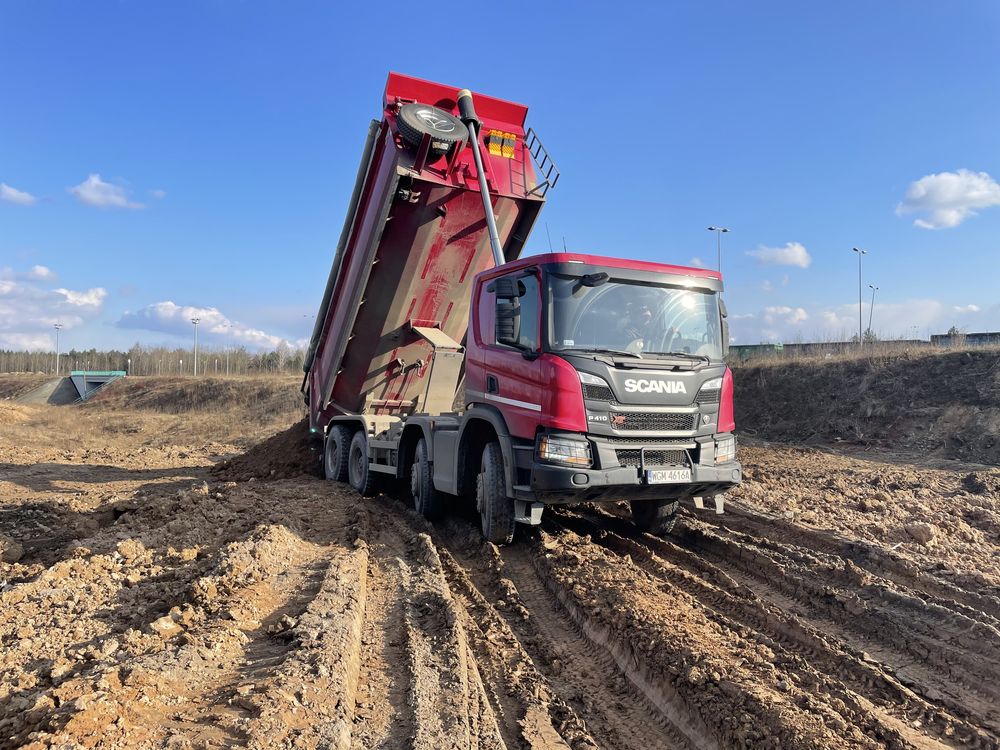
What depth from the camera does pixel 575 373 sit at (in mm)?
5312

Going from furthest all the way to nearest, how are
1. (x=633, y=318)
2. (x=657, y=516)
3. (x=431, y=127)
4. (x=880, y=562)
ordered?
(x=431, y=127), (x=657, y=516), (x=633, y=318), (x=880, y=562)

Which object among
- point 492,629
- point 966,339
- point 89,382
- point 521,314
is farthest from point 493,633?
point 89,382

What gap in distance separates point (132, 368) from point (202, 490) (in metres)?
69.3

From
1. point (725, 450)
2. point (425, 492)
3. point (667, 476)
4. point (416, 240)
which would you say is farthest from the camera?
point (416, 240)

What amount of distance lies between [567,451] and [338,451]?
18.5ft

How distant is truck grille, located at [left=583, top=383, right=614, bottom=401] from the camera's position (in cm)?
533

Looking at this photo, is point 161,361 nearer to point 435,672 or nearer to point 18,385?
point 18,385

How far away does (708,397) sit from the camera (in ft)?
19.1

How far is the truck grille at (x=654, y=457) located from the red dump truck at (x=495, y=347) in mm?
12

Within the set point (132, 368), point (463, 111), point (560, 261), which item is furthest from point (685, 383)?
point (132, 368)

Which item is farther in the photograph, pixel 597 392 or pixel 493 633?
pixel 597 392

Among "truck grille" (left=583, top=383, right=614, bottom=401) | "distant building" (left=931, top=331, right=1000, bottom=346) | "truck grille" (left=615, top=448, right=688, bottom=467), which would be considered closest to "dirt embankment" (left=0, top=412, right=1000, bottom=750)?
"truck grille" (left=615, top=448, right=688, bottom=467)

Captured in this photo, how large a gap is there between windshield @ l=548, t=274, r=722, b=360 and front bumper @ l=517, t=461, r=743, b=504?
1.03 metres

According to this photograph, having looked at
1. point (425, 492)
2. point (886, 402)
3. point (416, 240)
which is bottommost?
point (425, 492)
